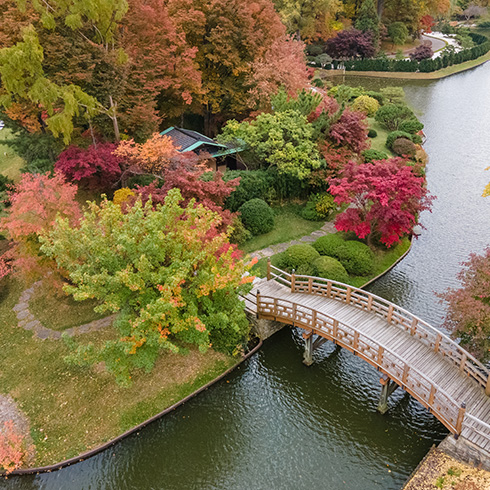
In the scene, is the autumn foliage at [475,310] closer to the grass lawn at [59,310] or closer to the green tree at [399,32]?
the grass lawn at [59,310]

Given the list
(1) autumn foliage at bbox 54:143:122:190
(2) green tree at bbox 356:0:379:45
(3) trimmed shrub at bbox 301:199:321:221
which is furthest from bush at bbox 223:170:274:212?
(2) green tree at bbox 356:0:379:45

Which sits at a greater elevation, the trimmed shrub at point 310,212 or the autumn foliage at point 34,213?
the autumn foliage at point 34,213

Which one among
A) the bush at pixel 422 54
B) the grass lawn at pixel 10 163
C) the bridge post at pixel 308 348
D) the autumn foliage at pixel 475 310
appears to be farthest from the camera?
the bush at pixel 422 54

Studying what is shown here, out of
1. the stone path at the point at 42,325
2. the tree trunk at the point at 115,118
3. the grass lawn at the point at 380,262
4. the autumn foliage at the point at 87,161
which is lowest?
the stone path at the point at 42,325

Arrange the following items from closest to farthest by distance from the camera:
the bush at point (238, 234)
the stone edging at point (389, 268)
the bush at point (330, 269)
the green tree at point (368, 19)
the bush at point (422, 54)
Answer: the bush at point (330, 269), the stone edging at point (389, 268), the bush at point (238, 234), the bush at point (422, 54), the green tree at point (368, 19)

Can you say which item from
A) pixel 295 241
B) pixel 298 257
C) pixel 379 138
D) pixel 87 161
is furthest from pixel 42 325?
pixel 379 138

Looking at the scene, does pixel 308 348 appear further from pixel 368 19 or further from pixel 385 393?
pixel 368 19

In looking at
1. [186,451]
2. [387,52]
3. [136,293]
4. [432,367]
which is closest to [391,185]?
[432,367]

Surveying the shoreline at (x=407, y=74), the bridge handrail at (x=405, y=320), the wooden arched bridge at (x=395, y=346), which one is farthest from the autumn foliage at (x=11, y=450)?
the shoreline at (x=407, y=74)

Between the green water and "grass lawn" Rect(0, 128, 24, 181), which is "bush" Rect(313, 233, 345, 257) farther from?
"grass lawn" Rect(0, 128, 24, 181)
